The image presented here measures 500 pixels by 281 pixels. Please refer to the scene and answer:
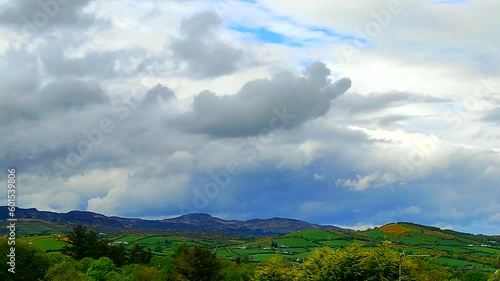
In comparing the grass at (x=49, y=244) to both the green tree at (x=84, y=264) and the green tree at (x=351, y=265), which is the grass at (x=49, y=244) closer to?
the green tree at (x=84, y=264)

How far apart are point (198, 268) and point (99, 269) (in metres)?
20.9

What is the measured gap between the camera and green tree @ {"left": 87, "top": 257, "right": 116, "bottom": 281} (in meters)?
110

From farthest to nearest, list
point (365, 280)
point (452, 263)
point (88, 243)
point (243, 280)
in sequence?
point (452, 263), point (88, 243), point (243, 280), point (365, 280)

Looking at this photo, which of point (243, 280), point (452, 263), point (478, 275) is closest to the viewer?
point (243, 280)

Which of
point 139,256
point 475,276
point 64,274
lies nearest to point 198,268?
point 64,274

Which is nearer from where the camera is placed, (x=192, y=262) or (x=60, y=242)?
(x=192, y=262)

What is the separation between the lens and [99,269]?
4429 inches

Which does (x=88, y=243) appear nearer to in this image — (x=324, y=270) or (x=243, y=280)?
(x=243, y=280)

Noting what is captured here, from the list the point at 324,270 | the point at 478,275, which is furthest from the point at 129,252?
the point at 324,270

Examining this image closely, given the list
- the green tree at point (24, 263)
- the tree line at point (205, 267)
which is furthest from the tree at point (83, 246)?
the green tree at point (24, 263)

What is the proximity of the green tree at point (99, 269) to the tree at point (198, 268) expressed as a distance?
15.5m

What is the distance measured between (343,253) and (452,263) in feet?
407

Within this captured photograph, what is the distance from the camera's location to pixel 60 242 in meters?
187

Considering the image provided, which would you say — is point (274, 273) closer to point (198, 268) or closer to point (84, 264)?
point (198, 268)
